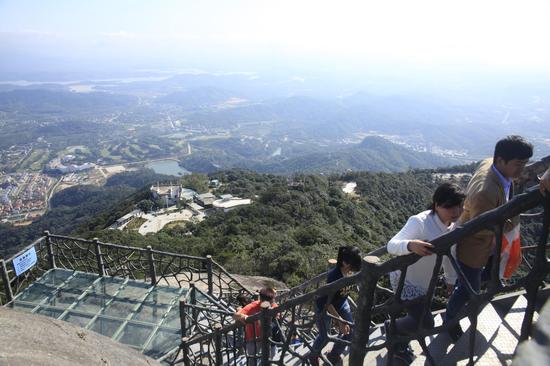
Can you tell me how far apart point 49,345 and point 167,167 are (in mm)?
128577

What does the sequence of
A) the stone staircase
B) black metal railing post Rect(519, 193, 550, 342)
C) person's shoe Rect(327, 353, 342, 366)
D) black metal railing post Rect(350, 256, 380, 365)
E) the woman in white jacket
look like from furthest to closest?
person's shoe Rect(327, 353, 342, 366) → the woman in white jacket → the stone staircase → black metal railing post Rect(350, 256, 380, 365) → black metal railing post Rect(519, 193, 550, 342)

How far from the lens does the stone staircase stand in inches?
107

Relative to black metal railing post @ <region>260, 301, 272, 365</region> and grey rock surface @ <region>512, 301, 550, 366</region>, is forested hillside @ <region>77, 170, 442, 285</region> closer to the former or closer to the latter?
black metal railing post @ <region>260, 301, 272, 365</region>

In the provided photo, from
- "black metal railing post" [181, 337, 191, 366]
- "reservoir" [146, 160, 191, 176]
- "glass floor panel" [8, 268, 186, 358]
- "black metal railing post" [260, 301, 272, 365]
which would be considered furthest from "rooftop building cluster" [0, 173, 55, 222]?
"black metal railing post" [260, 301, 272, 365]

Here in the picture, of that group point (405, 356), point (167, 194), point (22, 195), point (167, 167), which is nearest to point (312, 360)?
point (405, 356)

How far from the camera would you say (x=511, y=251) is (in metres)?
2.83

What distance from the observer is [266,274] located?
49.1 ft

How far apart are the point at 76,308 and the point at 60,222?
2656 inches

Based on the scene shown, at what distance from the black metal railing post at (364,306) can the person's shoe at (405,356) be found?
3.15 ft

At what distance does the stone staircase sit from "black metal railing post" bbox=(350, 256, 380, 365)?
71 centimetres

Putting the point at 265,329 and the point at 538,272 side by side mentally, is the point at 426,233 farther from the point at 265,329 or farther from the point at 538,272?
the point at 265,329

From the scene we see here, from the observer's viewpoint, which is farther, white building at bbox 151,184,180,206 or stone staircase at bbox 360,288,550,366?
white building at bbox 151,184,180,206

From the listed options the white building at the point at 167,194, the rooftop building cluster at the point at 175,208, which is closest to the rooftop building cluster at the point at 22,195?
the white building at the point at 167,194

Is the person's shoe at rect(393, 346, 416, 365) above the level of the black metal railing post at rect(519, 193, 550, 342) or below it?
below
